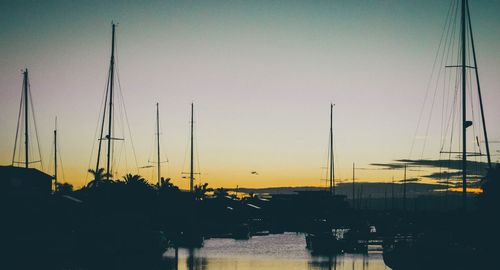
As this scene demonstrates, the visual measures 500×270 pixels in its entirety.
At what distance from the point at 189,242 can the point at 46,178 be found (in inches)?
804

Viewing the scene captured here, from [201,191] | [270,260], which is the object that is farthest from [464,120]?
[201,191]

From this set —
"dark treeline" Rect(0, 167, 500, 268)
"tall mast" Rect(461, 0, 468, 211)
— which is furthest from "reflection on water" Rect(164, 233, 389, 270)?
"tall mast" Rect(461, 0, 468, 211)

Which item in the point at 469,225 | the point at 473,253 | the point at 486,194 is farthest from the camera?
the point at 486,194

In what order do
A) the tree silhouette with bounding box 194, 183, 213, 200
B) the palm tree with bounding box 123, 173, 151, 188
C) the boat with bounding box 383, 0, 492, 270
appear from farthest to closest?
the tree silhouette with bounding box 194, 183, 213, 200
the palm tree with bounding box 123, 173, 151, 188
the boat with bounding box 383, 0, 492, 270

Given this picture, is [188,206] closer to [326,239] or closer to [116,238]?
[326,239]

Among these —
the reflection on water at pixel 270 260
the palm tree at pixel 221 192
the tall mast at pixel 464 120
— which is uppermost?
the tall mast at pixel 464 120

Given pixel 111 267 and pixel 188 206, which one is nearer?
pixel 111 267

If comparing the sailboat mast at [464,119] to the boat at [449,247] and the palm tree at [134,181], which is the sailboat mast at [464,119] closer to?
the boat at [449,247]

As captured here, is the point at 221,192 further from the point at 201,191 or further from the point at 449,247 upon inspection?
the point at 449,247

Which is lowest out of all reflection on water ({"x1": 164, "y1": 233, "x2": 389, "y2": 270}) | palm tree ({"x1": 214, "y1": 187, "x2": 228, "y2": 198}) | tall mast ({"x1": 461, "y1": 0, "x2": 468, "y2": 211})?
reflection on water ({"x1": 164, "y1": 233, "x2": 389, "y2": 270})

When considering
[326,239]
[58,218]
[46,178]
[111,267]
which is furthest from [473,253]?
[46,178]

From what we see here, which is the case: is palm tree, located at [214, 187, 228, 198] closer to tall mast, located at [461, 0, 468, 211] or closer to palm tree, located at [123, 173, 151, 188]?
palm tree, located at [123, 173, 151, 188]

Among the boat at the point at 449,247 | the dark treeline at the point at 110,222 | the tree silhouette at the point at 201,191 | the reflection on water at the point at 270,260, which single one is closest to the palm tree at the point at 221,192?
the tree silhouette at the point at 201,191

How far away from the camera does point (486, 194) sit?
62.7 metres
